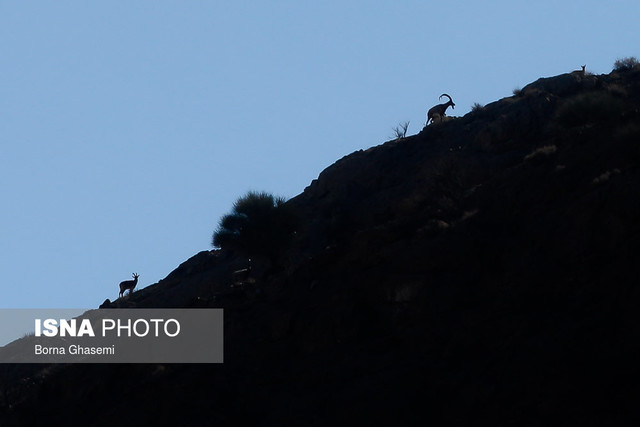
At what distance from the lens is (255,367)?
88.5 feet

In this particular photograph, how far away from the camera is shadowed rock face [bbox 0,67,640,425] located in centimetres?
2141

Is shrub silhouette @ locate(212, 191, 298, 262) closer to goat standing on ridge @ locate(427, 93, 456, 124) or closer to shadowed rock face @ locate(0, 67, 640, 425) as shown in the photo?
shadowed rock face @ locate(0, 67, 640, 425)

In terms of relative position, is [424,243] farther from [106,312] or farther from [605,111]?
[106,312]

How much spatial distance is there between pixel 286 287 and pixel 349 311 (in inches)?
149

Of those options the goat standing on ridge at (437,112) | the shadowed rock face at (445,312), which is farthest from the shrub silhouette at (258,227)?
the goat standing on ridge at (437,112)

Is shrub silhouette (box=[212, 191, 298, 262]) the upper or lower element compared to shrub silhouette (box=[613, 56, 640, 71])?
lower

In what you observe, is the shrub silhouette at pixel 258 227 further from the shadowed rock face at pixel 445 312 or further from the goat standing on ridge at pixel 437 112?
the goat standing on ridge at pixel 437 112

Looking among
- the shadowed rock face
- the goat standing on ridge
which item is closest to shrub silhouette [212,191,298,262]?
the shadowed rock face

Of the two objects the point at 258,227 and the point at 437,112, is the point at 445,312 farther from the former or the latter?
the point at 437,112

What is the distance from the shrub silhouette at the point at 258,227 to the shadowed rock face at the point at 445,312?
76 cm

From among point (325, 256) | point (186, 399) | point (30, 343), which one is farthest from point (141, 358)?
point (30, 343)

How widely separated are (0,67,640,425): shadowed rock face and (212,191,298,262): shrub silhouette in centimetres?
76

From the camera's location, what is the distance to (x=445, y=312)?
83.8 feet

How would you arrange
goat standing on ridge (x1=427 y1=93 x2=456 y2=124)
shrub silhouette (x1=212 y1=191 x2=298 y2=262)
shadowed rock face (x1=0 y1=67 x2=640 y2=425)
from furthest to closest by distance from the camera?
1. goat standing on ridge (x1=427 y1=93 x2=456 y2=124)
2. shrub silhouette (x1=212 y1=191 x2=298 y2=262)
3. shadowed rock face (x1=0 y1=67 x2=640 y2=425)
